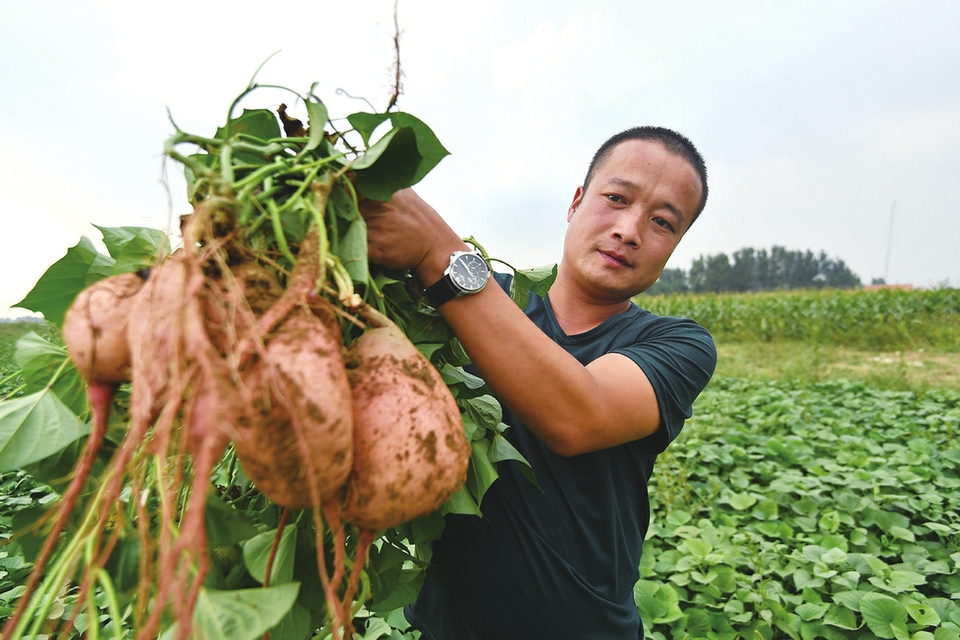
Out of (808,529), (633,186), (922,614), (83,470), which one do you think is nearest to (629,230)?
(633,186)

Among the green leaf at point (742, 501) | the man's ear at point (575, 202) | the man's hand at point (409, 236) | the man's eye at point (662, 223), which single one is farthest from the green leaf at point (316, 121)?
the green leaf at point (742, 501)

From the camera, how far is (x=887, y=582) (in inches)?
98.3

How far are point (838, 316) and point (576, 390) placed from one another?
16813 millimetres

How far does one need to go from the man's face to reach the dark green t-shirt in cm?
19

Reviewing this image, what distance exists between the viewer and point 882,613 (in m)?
2.17

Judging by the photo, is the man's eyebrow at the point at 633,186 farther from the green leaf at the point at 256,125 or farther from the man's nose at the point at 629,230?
the green leaf at the point at 256,125

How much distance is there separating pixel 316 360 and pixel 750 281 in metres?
62.7

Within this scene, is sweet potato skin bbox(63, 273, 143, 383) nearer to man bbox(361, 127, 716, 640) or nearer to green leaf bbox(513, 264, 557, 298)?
man bbox(361, 127, 716, 640)

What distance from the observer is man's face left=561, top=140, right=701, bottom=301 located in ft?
5.16

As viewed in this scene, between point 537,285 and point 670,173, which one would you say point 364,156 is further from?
point 670,173

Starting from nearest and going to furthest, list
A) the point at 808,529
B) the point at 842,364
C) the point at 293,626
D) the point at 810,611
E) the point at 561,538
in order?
the point at 293,626 → the point at 561,538 → the point at 810,611 → the point at 808,529 → the point at 842,364

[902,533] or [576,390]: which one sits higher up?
[576,390]

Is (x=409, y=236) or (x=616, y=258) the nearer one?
(x=409, y=236)

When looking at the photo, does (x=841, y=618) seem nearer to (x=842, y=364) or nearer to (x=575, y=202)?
(x=575, y=202)
